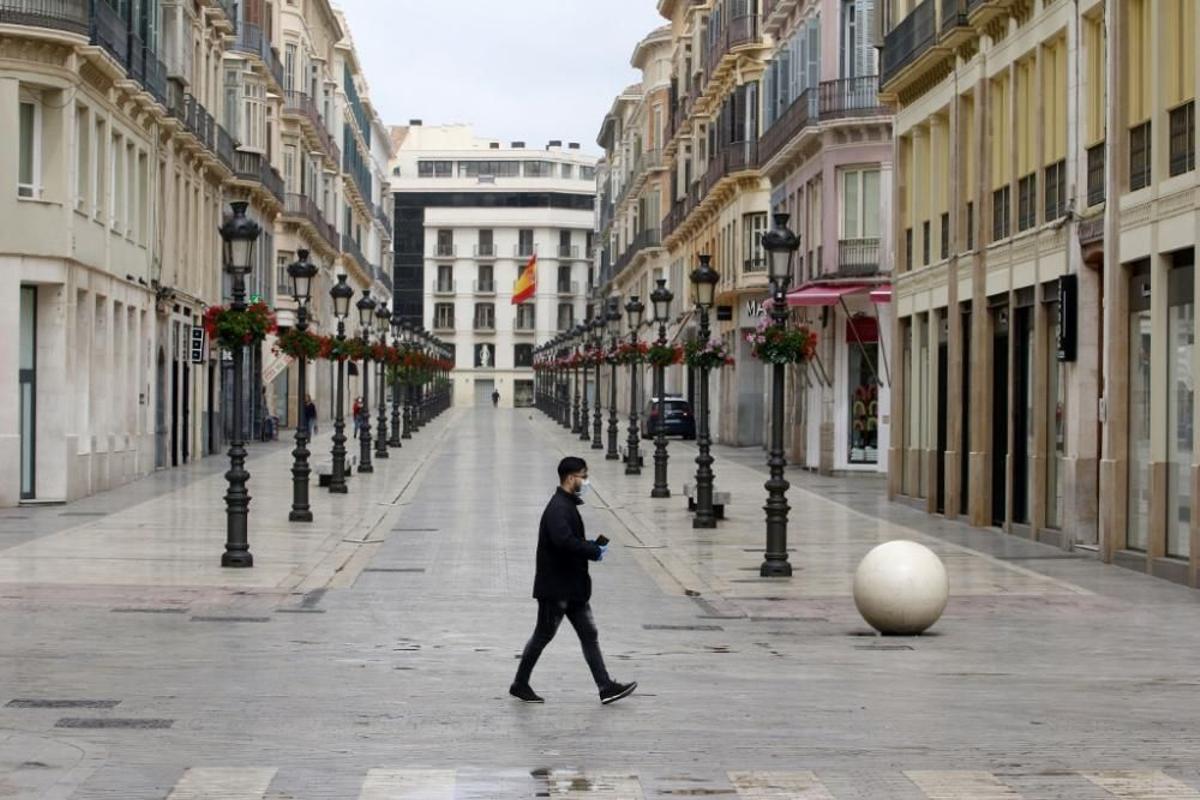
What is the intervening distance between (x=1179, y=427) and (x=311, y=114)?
6957 cm

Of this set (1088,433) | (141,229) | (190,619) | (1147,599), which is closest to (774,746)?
(190,619)

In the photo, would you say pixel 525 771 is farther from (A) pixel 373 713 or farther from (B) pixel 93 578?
(B) pixel 93 578

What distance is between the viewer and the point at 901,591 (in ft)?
61.3

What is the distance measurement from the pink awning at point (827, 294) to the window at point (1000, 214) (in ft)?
52.6

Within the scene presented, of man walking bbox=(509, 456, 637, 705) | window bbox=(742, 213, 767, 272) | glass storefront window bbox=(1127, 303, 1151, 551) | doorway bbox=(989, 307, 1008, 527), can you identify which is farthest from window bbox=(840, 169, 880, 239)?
man walking bbox=(509, 456, 637, 705)

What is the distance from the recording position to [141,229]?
46656mm

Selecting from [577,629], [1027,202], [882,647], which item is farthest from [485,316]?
[577,629]

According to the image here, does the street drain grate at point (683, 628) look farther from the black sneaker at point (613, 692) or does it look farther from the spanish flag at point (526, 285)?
the spanish flag at point (526, 285)

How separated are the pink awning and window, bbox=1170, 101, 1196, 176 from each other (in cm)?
2540

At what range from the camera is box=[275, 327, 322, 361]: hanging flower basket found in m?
39.5

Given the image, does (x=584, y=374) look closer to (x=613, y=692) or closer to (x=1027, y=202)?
(x=1027, y=202)

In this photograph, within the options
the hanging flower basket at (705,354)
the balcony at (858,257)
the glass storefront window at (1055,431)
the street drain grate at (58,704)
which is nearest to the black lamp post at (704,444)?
the hanging flower basket at (705,354)

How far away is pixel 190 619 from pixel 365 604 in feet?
7.22

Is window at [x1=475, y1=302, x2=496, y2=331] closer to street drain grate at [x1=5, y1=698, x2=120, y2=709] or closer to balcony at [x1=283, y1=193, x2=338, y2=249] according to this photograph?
balcony at [x1=283, y1=193, x2=338, y2=249]
